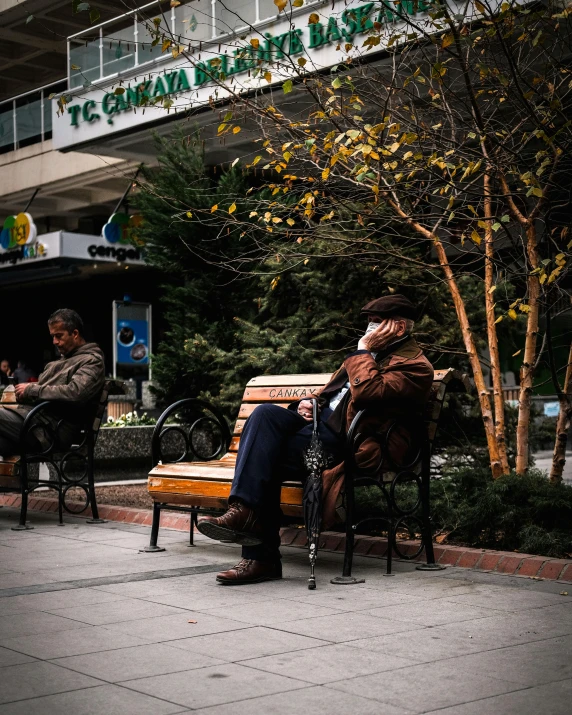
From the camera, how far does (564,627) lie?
183 inches

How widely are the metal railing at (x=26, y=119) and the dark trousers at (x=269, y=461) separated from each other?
2188cm

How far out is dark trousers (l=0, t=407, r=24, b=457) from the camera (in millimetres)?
8625

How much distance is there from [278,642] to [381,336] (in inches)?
92.7

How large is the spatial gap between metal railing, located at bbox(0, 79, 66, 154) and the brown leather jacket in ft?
71.5

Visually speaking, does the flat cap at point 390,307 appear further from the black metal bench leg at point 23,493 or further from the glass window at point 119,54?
Answer: the glass window at point 119,54

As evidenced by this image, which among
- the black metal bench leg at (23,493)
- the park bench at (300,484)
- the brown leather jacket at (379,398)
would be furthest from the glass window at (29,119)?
the brown leather jacket at (379,398)

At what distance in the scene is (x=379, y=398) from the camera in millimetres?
5891

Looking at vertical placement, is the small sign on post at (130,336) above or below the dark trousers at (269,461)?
above

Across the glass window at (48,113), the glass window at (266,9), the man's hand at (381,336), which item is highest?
the glass window at (48,113)

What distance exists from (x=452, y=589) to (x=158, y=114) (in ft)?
49.4

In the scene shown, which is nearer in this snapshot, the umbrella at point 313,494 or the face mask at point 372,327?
the umbrella at point 313,494

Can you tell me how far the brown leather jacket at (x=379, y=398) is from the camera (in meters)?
5.87

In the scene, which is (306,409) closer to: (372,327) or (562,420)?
(372,327)

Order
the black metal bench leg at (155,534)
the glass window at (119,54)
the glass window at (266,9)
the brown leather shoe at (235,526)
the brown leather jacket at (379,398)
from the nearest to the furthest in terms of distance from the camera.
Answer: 1. the brown leather shoe at (235,526)
2. the brown leather jacket at (379,398)
3. the black metal bench leg at (155,534)
4. the glass window at (266,9)
5. the glass window at (119,54)
